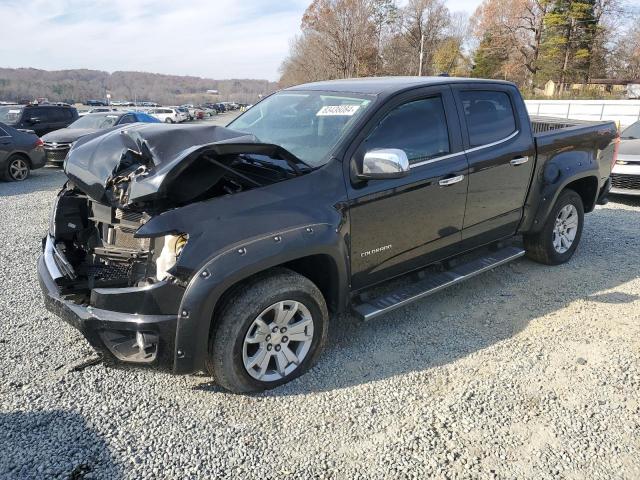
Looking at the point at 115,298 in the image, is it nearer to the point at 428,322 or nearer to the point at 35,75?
the point at 428,322

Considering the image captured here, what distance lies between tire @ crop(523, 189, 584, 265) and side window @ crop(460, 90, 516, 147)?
1.10 m

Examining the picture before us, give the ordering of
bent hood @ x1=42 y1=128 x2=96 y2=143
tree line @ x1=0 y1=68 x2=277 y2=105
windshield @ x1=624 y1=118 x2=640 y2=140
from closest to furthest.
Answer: windshield @ x1=624 y1=118 x2=640 y2=140, bent hood @ x1=42 y1=128 x2=96 y2=143, tree line @ x1=0 y1=68 x2=277 y2=105

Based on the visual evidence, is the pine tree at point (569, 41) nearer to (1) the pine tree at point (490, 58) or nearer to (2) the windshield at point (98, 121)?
(1) the pine tree at point (490, 58)

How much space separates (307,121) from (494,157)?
1.63 meters

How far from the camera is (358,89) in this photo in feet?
12.2

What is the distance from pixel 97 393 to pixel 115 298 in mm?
756

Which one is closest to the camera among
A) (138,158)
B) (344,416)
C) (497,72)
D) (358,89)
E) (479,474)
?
(479,474)

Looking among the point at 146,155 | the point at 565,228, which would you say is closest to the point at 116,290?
the point at 146,155

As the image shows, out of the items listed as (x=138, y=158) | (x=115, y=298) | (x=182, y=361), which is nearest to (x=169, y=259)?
(x=115, y=298)

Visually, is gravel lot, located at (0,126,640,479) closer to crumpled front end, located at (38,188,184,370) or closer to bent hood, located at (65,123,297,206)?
crumpled front end, located at (38,188,184,370)

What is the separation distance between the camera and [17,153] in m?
10.9

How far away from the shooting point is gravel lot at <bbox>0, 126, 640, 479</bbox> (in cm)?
249

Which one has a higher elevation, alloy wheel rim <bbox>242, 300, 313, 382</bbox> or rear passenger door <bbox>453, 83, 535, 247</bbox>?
rear passenger door <bbox>453, 83, 535, 247</bbox>

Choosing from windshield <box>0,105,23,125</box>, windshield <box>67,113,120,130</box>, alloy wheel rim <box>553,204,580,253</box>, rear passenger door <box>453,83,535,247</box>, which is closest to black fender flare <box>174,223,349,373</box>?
rear passenger door <box>453,83,535,247</box>
